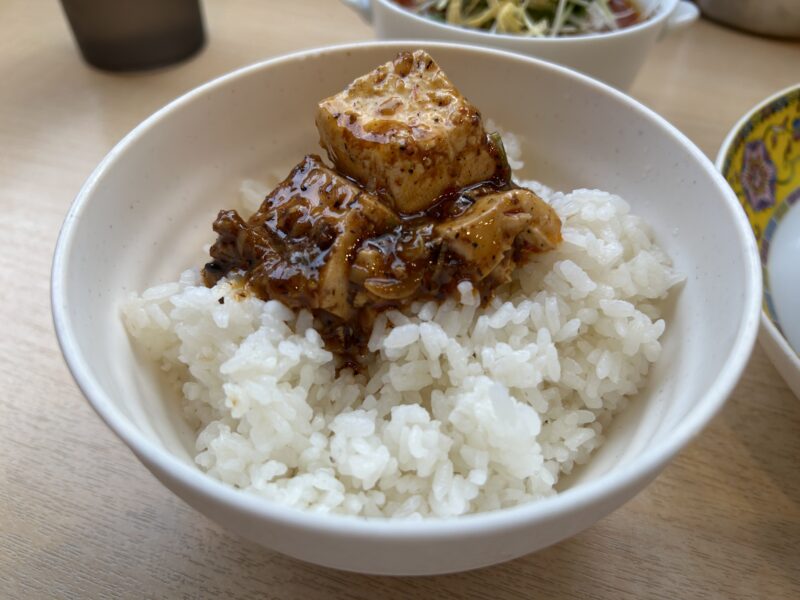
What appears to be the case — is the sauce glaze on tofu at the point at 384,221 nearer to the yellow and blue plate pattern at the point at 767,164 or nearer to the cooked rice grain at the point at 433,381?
the cooked rice grain at the point at 433,381

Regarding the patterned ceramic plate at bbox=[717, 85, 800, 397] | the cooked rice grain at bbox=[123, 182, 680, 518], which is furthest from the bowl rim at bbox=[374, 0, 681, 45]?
the cooked rice grain at bbox=[123, 182, 680, 518]

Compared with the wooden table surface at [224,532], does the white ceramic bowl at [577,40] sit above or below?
above

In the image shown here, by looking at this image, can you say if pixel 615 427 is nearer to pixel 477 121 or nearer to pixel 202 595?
pixel 477 121

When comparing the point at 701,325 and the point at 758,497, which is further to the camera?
the point at 758,497

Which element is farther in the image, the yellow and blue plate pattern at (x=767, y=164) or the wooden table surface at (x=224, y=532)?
the yellow and blue plate pattern at (x=767, y=164)

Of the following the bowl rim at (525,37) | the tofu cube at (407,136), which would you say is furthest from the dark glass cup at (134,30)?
the tofu cube at (407,136)

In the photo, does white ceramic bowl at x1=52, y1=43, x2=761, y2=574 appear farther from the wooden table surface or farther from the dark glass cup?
the dark glass cup

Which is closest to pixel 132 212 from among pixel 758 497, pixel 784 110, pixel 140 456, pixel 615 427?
pixel 140 456
